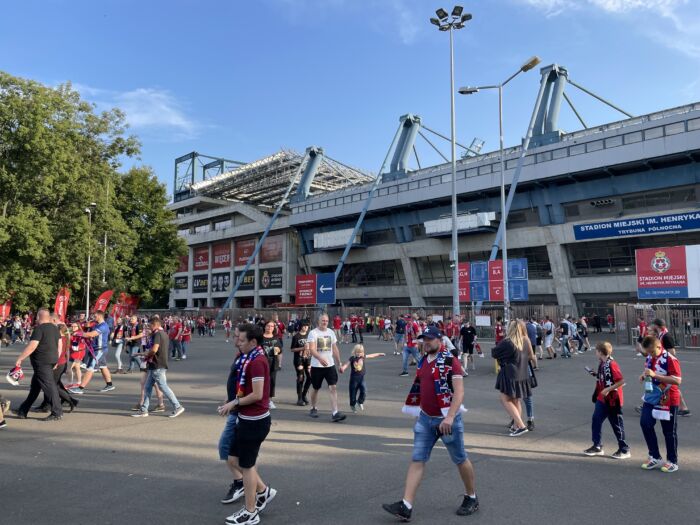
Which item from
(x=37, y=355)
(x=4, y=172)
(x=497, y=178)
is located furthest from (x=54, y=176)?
(x=497, y=178)

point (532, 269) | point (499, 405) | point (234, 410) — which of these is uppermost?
point (532, 269)

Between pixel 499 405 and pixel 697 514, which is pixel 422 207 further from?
pixel 697 514

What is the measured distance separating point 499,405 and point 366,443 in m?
4.06

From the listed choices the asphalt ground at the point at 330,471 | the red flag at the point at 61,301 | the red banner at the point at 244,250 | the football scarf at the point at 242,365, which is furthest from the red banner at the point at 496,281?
the red banner at the point at 244,250

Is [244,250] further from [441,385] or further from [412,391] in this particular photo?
[441,385]

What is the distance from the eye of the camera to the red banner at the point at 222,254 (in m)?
69.1


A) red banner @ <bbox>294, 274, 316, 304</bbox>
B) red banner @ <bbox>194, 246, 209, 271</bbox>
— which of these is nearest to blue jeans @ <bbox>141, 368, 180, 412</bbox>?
red banner @ <bbox>294, 274, 316, 304</bbox>

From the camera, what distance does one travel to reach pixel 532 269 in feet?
144

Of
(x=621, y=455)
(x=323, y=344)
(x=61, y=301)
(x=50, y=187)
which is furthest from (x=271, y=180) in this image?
(x=621, y=455)

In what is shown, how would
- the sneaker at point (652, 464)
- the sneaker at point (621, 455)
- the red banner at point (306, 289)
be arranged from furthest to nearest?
the red banner at point (306, 289) < the sneaker at point (621, 455) < the sneaker at point (652, 464)

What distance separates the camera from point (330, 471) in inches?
231

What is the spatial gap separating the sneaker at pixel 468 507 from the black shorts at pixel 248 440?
1878mm

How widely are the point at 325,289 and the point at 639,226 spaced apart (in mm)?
26725

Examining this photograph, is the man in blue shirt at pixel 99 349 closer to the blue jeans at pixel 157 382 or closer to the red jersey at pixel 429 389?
the blue jeans at pixel 157 382
